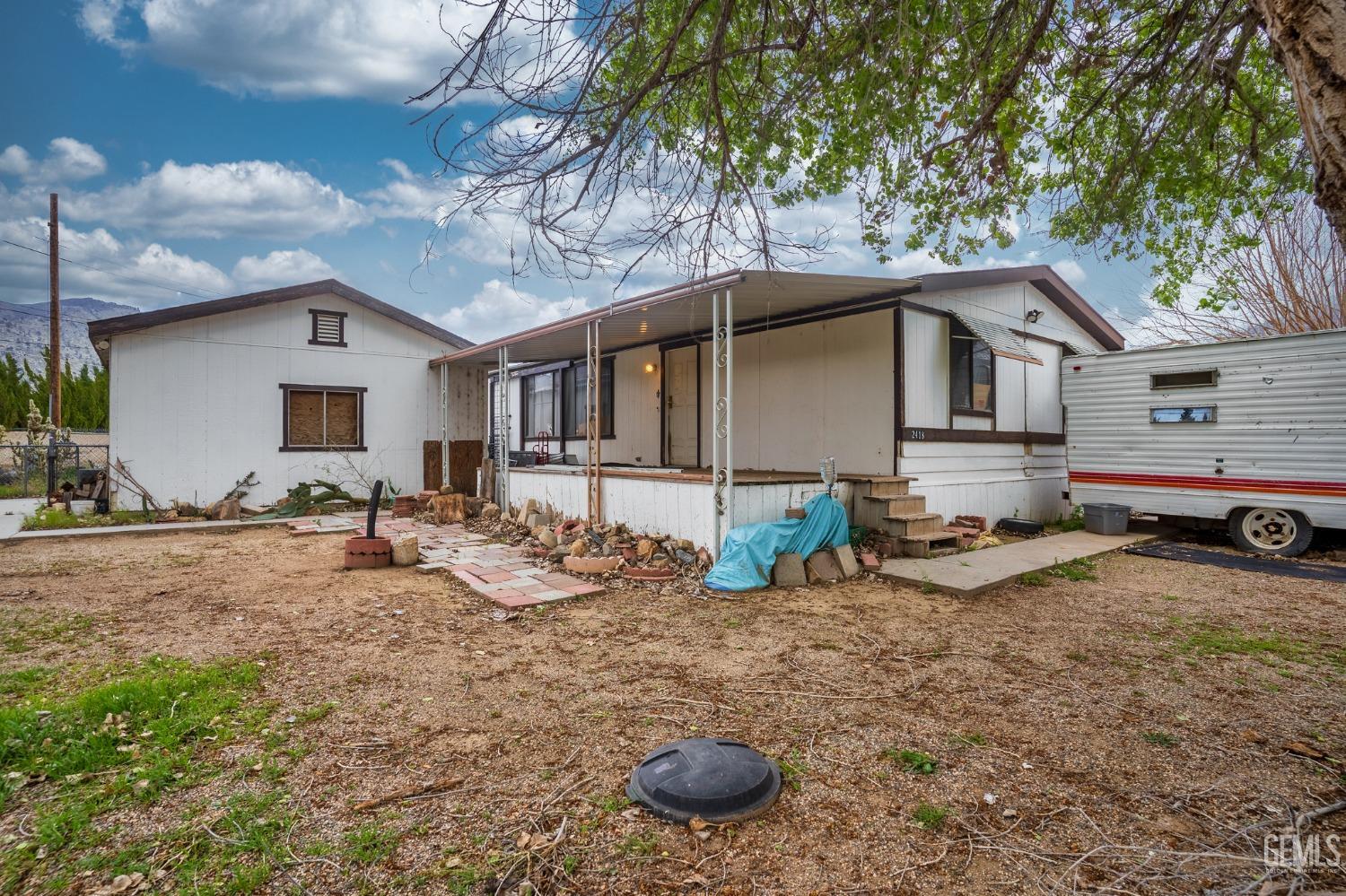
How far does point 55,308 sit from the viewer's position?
49.1ft

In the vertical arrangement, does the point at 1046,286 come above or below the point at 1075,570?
above

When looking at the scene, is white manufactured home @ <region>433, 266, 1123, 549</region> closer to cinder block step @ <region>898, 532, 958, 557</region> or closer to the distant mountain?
cinder block step @ <region>898, 532, 958, 557</region>

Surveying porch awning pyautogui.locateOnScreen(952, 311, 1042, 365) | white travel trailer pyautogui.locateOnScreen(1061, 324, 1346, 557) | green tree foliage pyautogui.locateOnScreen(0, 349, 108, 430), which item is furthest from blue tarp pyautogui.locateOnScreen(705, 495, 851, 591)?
green tree foliage pyautogui.locateOnScreen(0, 349, 108, 430)

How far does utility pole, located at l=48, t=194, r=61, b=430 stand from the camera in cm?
1358

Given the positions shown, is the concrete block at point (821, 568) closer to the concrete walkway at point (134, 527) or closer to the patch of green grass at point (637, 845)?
the patch of green grass at point (637, 845)

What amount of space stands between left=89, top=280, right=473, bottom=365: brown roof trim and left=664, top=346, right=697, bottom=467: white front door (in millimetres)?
4886

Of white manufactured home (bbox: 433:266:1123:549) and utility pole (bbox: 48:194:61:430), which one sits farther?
utility pole (bbox: 48:194:61:430)

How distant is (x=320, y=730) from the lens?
263cm

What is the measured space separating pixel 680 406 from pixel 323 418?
6.98 metres

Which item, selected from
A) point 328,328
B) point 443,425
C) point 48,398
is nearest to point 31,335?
point 48,398

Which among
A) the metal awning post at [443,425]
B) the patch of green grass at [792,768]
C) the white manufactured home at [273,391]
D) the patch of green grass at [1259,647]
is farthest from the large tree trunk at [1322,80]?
the white manufactured home at [273,391]

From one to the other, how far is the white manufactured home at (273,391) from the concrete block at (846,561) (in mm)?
9419

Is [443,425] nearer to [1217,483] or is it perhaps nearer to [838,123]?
[838,123]

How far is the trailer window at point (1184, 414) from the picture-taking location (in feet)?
24.8
